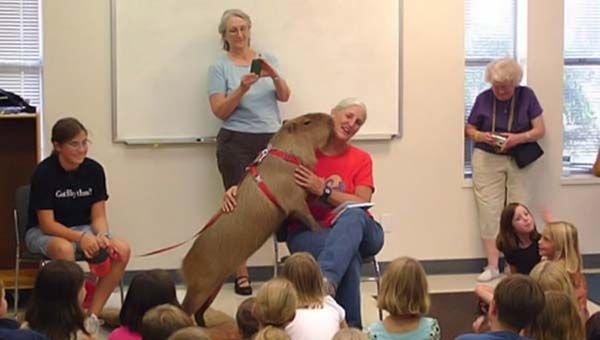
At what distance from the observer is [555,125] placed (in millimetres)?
5930

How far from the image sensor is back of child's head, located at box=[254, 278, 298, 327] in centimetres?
279

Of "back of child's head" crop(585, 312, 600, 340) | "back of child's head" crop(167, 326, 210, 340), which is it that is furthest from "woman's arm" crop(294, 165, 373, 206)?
"back of child's head" crop(167, 326, 210, 340)

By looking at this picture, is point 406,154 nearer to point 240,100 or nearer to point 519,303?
point 240,100

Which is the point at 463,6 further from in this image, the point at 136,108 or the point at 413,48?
the point at 136,108

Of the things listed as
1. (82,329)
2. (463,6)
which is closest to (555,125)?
(463,6)

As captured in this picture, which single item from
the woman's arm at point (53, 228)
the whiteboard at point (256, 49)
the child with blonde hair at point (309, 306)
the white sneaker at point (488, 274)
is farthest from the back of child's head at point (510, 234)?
the woman's arm at point (53, 228)

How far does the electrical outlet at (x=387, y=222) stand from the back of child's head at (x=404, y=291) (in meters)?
2.76

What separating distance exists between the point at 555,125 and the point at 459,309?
1613 mm

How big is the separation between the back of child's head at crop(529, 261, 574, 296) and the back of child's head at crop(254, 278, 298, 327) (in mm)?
907

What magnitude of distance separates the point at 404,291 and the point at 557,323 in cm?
52

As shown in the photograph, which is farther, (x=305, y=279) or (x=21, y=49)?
(x=21, y=49)

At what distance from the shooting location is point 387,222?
5840mm

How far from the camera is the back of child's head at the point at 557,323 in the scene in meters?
2.74

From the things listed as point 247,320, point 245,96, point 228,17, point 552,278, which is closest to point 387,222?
point 245,96
